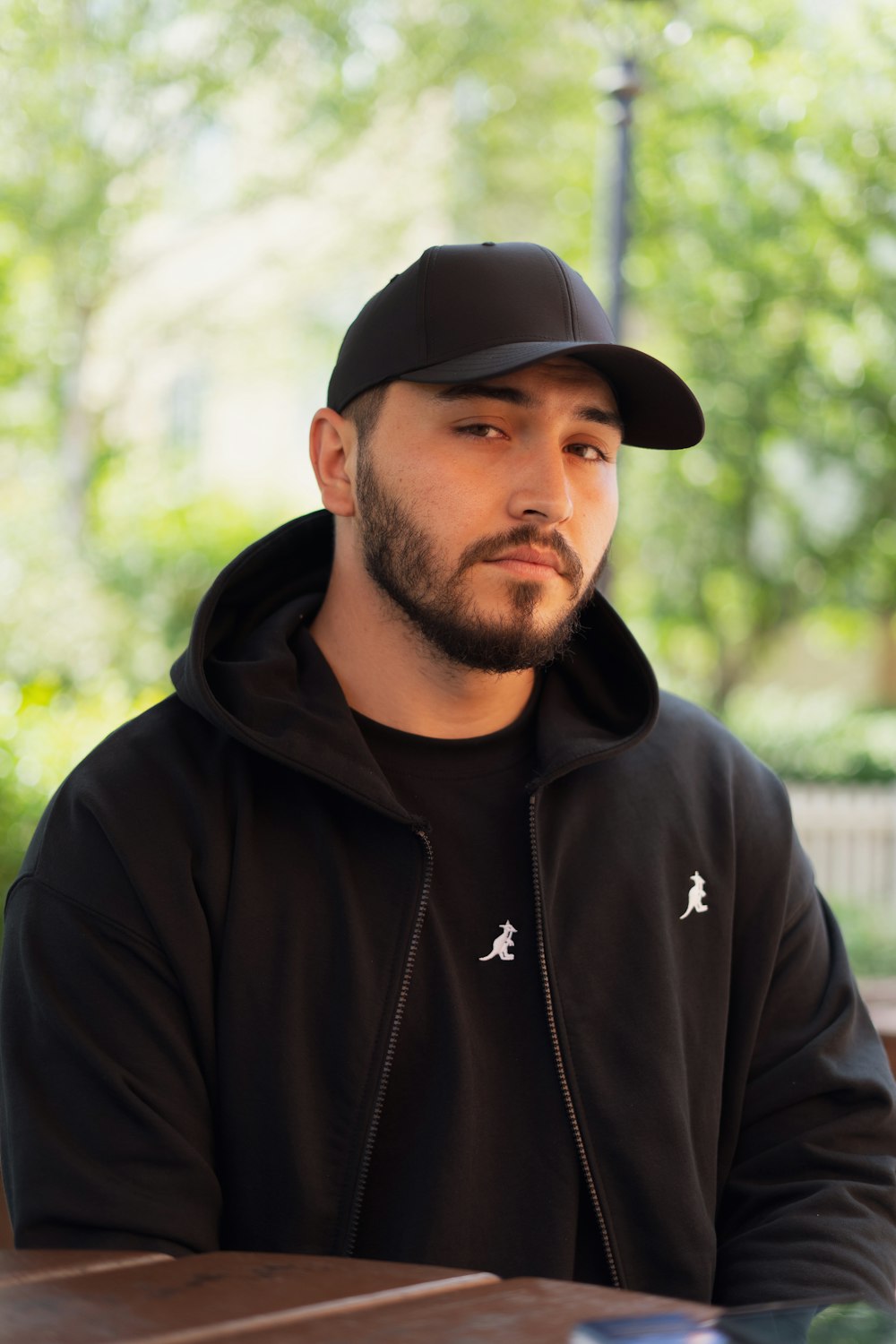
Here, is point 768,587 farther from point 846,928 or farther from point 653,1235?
point 653,1235

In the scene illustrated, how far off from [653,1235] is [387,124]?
52.4 ft

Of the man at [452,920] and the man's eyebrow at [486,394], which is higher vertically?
the man's eyebrow at [486,394]

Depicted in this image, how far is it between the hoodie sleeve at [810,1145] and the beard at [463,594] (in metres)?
0.56

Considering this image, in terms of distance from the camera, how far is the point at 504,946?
2.12 m

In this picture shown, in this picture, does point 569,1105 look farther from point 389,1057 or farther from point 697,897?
point 697,897

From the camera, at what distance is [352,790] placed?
2.04m

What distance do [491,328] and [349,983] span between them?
3.07 feet

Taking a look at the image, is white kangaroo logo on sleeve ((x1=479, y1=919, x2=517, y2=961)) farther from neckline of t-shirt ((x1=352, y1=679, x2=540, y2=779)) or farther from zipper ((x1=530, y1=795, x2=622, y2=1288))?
neckline of t-shirt ((x1=352, y1=679, x2=540, y2=779))

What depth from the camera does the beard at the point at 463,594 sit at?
214 cm

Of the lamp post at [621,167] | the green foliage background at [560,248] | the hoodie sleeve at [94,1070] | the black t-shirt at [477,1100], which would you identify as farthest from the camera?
the green foliage background at [560,248]

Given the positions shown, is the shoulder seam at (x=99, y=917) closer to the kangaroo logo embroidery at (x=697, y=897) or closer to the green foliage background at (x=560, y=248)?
the kangaroo logo embroidery at (x=697, y=897)

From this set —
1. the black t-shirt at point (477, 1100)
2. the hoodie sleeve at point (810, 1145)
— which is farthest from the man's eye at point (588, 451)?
the hoodie sleeve at point (810, 1145)

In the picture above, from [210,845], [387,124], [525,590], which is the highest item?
[387,124]

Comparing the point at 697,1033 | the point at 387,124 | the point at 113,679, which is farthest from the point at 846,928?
the point at 387,124
